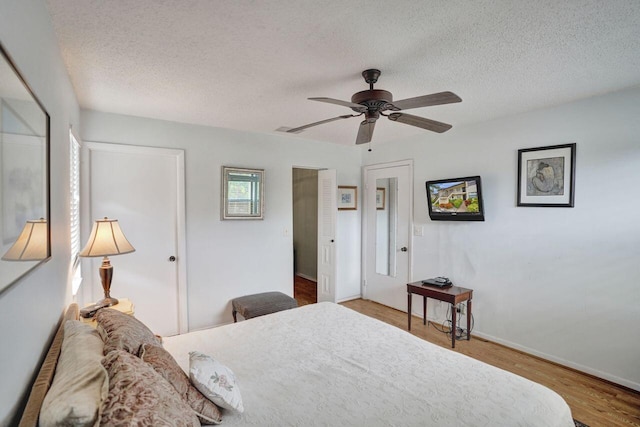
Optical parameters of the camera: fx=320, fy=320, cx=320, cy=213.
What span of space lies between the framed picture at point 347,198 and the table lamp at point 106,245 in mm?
3015

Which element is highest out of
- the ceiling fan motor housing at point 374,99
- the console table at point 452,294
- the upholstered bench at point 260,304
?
the ceiling fan motor housing at point 374,99

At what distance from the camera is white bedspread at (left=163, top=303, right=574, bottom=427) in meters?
1.35

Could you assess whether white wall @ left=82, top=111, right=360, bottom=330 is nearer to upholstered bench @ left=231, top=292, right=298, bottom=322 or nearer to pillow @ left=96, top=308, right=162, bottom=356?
upholstered bench @ left=231, top=292, right=298, bottom=322

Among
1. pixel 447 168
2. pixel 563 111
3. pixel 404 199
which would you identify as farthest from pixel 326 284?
pixel 563 111

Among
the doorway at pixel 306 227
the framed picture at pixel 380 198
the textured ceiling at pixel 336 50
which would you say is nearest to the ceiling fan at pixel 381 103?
the textured ceiling at pixel 336 50

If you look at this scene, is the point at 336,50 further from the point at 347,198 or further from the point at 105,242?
the point at 347,198

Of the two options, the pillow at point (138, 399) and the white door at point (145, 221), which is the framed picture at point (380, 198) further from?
the pillow at point (138, 399)

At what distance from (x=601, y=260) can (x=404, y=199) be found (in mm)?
2139

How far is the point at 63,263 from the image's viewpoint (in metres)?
1.86

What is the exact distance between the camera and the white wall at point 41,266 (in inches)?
34.5

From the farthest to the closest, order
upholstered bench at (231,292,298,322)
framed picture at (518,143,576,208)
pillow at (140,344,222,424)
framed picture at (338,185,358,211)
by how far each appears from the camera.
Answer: framed picture at (338,185,358,211), upholstered bench at (231,292,298,322), framed picture at (518,143,576,208), pillow at (140,344,222,424)

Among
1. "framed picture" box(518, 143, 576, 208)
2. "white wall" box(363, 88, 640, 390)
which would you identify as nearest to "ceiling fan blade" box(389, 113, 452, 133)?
"white wall" box(363, 88, 640, 390)

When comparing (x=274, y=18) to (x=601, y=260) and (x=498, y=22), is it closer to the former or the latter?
(x=498, y=22)

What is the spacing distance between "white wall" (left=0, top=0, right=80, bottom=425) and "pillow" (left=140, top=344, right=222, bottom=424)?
0.37 metres
